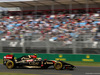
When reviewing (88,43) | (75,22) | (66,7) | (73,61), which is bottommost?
A: (73,61)

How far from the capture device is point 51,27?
53.2ft

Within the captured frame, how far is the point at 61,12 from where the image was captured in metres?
18.9

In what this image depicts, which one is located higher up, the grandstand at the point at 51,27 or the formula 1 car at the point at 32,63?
the grandstand at the point at 51,27

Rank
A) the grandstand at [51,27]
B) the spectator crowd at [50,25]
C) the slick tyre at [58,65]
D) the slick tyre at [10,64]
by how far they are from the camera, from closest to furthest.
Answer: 1. the slick tyre at [58,65]
2. the slick tyre at [10,64]
3. the grandstand at [51,27]
4. the spectator crowd at [50,25]

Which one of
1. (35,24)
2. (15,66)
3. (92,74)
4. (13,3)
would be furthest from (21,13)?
(92,74)

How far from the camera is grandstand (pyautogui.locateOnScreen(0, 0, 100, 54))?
506 inches

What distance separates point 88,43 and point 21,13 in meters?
9.58

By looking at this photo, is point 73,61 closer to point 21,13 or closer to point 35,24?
point 35,24

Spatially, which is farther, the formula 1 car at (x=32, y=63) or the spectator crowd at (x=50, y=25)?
the spectator crowd at (x=50, y=25)

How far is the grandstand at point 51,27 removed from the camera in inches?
506

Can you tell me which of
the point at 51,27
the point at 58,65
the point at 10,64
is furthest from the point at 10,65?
the point at 51,27

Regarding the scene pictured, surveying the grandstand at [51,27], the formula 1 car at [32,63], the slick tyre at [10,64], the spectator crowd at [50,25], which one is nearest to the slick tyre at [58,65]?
the formula 1 car at [32,63]

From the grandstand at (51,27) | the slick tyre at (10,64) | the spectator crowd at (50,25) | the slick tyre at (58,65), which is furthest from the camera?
the spectator crowd at (50,25)

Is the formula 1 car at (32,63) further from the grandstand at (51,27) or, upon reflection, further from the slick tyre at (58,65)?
the grandstand at (51,27)
